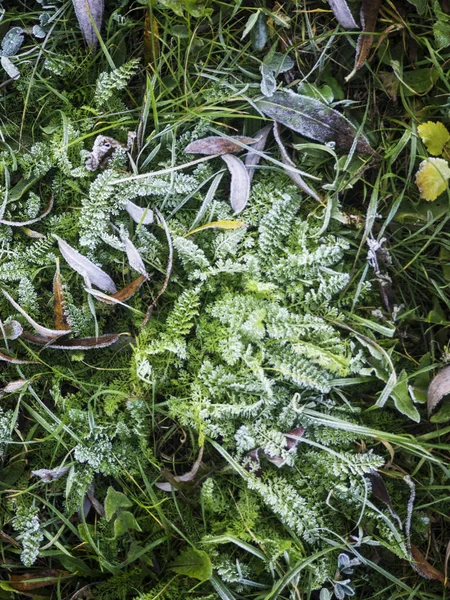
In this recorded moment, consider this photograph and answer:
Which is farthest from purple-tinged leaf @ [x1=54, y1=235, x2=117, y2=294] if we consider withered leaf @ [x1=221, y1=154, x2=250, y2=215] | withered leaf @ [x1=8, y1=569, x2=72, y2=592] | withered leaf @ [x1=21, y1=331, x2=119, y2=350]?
withered leaf @ [x1=8, y1=569, x2=72, y2=592]

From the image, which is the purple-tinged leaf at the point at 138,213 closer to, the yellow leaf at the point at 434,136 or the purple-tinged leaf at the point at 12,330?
the purple-tinged leaf at the point at 12,330

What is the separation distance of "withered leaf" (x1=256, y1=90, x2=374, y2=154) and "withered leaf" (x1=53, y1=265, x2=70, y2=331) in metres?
0.91

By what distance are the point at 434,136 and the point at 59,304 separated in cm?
137

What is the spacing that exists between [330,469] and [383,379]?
338mm

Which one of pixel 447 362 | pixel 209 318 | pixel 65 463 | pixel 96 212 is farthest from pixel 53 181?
pixel 447 362

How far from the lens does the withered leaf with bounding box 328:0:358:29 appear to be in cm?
194

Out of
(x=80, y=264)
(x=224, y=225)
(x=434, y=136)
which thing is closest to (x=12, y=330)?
(x=80, y=264)

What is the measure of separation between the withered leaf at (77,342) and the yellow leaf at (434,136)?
1.22m

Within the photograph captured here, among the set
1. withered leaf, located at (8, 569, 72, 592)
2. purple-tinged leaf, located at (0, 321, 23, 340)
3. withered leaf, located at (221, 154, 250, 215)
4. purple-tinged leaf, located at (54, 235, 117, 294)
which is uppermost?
withered leaf, located at (221, 154, 250, 215)

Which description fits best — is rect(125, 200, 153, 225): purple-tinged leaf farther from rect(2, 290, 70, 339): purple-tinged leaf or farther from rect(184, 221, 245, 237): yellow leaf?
rect(2, 290, 70, 339): purple-tinged leaf

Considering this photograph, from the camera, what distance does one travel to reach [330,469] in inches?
74.1

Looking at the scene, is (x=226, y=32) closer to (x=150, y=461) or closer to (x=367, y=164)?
(x=367, y=164)

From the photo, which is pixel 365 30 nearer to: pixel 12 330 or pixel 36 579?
pixel 12 330

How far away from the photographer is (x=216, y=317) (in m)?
1.93
